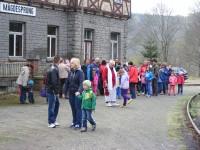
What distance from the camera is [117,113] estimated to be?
1762cm

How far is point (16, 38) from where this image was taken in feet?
88.5

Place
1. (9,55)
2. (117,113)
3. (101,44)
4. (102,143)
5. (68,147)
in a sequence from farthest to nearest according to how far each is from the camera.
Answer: (101,44)
(9,55)
(117,113)
(102,143)
(68,147)

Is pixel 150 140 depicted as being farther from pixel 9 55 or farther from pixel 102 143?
pixel 9 55

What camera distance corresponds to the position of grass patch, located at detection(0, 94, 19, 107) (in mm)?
20031

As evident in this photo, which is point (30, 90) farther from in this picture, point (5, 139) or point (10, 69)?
point (5, 139)

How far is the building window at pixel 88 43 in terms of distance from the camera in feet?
106

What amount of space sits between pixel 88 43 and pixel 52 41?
130 inches

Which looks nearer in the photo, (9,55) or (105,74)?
(105,74)

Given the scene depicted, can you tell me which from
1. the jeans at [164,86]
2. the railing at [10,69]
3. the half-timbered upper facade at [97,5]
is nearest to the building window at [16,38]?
the railing at [10,69]

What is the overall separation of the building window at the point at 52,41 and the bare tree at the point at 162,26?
1790 inches

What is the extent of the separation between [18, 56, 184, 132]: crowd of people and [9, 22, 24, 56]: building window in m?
3.80

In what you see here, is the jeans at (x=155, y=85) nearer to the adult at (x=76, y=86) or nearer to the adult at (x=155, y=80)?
the adult at (x=155, y=80)

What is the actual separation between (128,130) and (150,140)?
1542 millimetres

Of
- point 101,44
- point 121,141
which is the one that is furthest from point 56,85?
point 101,44
